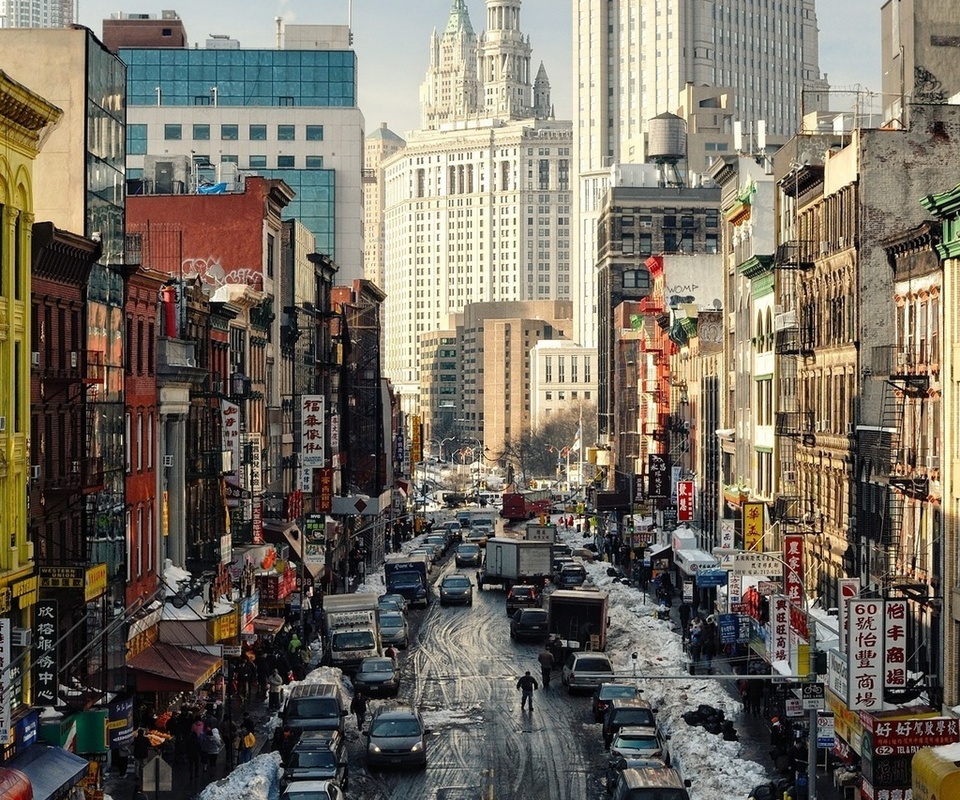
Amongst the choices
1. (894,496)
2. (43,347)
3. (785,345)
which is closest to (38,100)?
(43,347)

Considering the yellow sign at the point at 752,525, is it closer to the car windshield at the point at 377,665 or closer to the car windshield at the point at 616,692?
the car windshield at the point at 616,692

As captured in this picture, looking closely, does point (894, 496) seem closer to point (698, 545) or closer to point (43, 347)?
point (43, 347)

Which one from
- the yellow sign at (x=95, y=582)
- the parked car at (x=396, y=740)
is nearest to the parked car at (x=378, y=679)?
the parked car at (x=396, y=740)

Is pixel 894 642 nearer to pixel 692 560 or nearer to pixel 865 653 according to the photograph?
pixel 865 653

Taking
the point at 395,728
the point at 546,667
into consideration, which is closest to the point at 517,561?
the point at 546,667

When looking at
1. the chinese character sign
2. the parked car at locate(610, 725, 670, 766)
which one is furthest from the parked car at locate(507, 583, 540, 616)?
the parked car at locate(610, 725, 670, 766)

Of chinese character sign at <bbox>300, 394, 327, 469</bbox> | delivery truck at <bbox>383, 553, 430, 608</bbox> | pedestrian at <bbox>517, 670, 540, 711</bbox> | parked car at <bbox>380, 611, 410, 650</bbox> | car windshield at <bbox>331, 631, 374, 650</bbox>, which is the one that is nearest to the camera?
pedestrian at <bbox>517, 670, 540, 711</bbox>

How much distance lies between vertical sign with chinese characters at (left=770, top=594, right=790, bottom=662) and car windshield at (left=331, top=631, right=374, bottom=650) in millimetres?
19851

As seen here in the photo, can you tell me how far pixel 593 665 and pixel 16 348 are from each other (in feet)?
88.4

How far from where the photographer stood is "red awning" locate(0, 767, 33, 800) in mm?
32375

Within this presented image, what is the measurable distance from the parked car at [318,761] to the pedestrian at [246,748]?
10.3 feet

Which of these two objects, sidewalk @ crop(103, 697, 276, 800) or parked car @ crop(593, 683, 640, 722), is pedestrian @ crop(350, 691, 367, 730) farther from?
parked car @ crop(593, 683, 640, 722)

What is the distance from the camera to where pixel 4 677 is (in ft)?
109

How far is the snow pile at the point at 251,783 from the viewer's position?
41.3m
